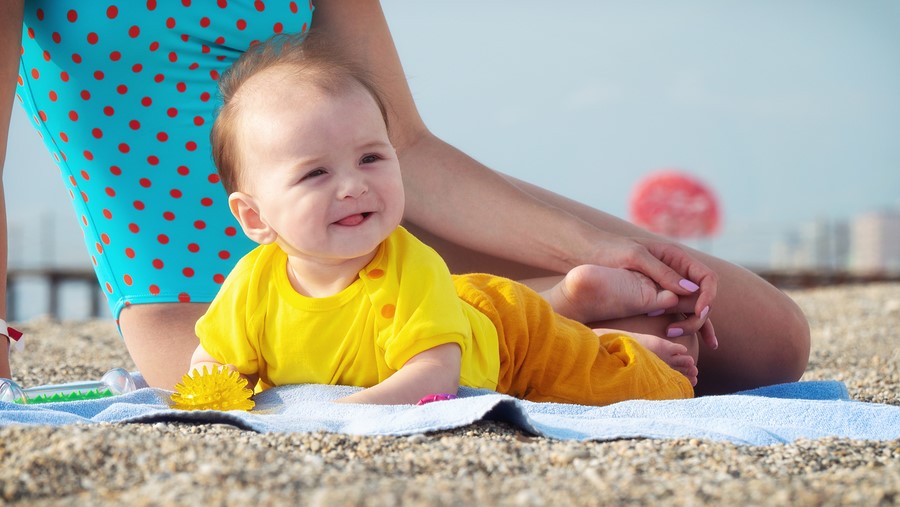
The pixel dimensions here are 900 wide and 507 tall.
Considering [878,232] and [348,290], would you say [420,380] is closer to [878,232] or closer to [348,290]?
[348,290]

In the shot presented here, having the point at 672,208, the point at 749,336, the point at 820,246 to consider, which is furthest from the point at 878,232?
the point at 749,336

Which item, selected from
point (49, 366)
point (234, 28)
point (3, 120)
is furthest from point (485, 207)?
point (49, 366)

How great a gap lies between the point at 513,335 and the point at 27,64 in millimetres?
1614

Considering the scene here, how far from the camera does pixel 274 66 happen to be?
2.01 m

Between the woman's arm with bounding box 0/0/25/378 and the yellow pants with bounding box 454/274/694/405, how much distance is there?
108 cm

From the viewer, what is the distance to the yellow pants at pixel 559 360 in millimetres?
2141

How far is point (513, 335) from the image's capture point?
7.03 feet

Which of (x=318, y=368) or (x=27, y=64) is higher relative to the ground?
(x=27, y=64)

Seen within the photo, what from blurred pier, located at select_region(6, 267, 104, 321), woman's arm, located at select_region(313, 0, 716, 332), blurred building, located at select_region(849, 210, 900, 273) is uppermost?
woman's arm, located at select_region(313, 0, 716, 332)

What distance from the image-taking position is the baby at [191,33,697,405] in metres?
1.90

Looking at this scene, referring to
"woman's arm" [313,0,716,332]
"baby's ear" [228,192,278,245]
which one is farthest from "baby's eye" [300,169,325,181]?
"woman's arm" [313,0,716,332]

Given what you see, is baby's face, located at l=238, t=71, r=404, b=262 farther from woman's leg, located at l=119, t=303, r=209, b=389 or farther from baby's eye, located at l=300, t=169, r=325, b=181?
woman's leg, located at l=119, t=303, r=209, b=389

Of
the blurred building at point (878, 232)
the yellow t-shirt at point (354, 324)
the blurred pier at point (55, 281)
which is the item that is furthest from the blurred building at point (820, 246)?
the blurred building at point (878, 232)

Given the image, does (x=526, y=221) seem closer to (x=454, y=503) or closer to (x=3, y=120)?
(x=3, y=120)
